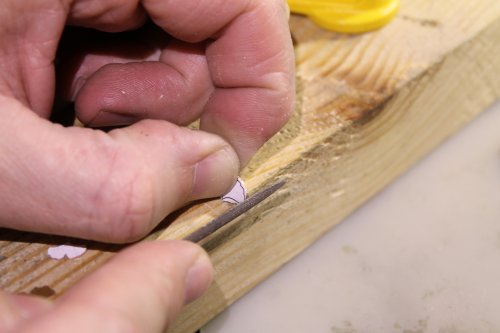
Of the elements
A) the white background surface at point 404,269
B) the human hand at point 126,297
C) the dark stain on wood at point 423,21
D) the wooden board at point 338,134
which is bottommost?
the white background surface at point 404,269

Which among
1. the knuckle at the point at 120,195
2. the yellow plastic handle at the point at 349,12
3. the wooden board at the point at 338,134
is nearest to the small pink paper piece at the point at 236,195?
the wooden board at the point at 338,134

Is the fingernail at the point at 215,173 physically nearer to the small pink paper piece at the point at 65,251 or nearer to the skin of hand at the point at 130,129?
the skin of hand at the point at 130,129

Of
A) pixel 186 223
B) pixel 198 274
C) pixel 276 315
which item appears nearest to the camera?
pixel 198 274

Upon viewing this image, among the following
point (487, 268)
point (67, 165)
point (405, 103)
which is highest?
point (67, 165)

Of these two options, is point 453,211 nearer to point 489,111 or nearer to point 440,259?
point 440,259

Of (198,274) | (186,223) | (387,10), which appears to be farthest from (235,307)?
(387,10)

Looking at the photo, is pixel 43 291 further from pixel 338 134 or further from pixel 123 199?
pixel 338 134

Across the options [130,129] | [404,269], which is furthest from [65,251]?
[404,269]
